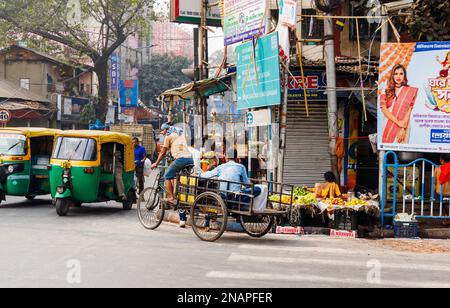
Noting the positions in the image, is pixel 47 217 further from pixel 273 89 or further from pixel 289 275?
pixel 289 275

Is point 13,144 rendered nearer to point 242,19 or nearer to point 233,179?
point 242,19

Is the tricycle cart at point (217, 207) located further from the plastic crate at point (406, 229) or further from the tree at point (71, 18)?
the tree at point (71, 18)

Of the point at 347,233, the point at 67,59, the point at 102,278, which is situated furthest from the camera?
the point at 67,59

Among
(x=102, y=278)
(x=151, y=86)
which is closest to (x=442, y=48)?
(x=102, y=278)

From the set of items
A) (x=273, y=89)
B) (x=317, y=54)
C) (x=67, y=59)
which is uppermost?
(x=67, y=59)

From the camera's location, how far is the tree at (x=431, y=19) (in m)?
12.5

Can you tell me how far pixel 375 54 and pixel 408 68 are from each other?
5122 mm

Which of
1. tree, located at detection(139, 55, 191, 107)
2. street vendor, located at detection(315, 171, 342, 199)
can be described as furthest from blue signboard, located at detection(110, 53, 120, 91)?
street vendor, located at detection(315, 171, 342, 199)

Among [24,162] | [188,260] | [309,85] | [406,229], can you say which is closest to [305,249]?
[188,260]

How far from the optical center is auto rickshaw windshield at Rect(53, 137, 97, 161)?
13.7 meters
